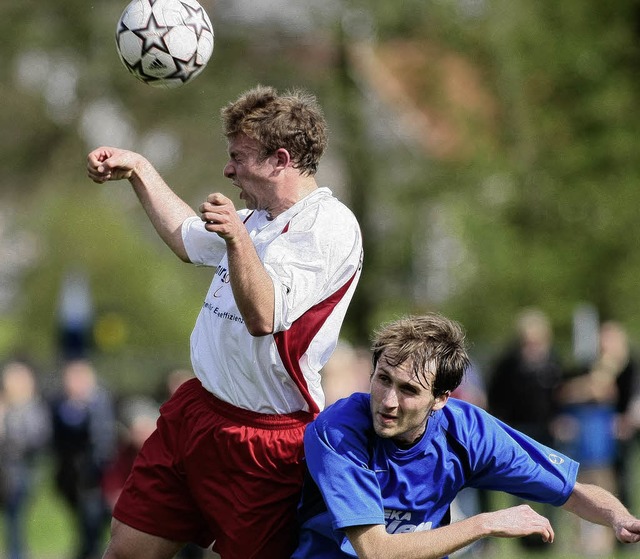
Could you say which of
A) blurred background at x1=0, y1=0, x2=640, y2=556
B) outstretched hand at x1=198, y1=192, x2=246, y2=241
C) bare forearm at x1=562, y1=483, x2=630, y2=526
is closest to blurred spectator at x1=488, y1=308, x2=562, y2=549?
blurred background at x1=0, y1=0, x2=640, y2=556

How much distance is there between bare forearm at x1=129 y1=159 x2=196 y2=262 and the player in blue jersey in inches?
43.3

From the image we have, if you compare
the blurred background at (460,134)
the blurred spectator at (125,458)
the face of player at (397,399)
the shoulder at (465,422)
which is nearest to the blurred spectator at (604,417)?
the blurred spectator at (125,458)

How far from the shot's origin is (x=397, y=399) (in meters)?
4.38

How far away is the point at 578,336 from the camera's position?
62.2 feet

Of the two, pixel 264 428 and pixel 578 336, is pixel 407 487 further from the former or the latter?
pixel 578 336

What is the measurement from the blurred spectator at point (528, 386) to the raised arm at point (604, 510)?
6915 millimetres

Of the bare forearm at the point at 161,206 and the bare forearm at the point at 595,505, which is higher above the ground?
the bare forearm at the point at 161,206

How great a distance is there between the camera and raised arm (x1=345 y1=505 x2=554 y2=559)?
13.6ft

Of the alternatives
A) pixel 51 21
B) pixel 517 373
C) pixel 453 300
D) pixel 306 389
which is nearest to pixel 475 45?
pixel 453 300

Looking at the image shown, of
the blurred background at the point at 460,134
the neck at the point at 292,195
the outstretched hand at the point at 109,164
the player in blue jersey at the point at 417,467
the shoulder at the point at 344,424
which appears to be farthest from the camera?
the blurred background at the point at 460,134

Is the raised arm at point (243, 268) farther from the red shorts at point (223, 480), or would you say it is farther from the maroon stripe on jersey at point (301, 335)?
the red shorts at point (223, 480)

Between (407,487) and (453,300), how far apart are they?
684 inches

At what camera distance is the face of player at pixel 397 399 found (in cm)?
438

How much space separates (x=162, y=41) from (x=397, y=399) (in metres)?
1.77
